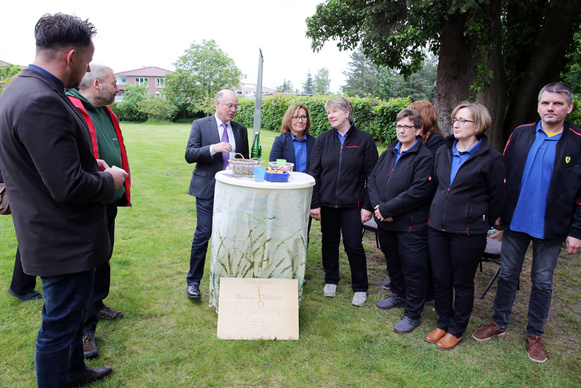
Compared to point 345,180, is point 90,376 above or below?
below

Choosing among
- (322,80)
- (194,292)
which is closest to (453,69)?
(194,292)

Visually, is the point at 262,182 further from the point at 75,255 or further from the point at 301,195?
the point at 75,255

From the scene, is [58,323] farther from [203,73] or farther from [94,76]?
[203,73]

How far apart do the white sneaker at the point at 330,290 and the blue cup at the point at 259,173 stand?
4.99ft

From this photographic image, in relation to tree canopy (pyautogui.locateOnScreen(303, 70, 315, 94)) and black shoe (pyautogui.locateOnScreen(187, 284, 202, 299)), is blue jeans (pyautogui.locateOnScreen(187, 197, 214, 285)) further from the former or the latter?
tree canopy (pyautogui.locateOnScreen(303, 70, 315, 94))

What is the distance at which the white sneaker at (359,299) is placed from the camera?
12.2ft

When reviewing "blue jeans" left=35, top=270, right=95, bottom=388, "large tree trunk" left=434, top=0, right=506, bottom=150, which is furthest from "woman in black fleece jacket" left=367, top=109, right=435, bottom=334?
"large tree trunk" left=434, top=0, right=506, bottom=150

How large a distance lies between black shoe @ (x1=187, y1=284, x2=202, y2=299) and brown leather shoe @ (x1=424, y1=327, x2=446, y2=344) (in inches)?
80.3

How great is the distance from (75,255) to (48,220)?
22 centimetres

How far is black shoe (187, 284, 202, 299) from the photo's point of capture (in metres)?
3.57

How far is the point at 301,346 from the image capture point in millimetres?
2984

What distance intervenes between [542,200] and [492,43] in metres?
3.60

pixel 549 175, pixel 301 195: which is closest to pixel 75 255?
pixel 301 195

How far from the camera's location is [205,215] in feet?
11.6
